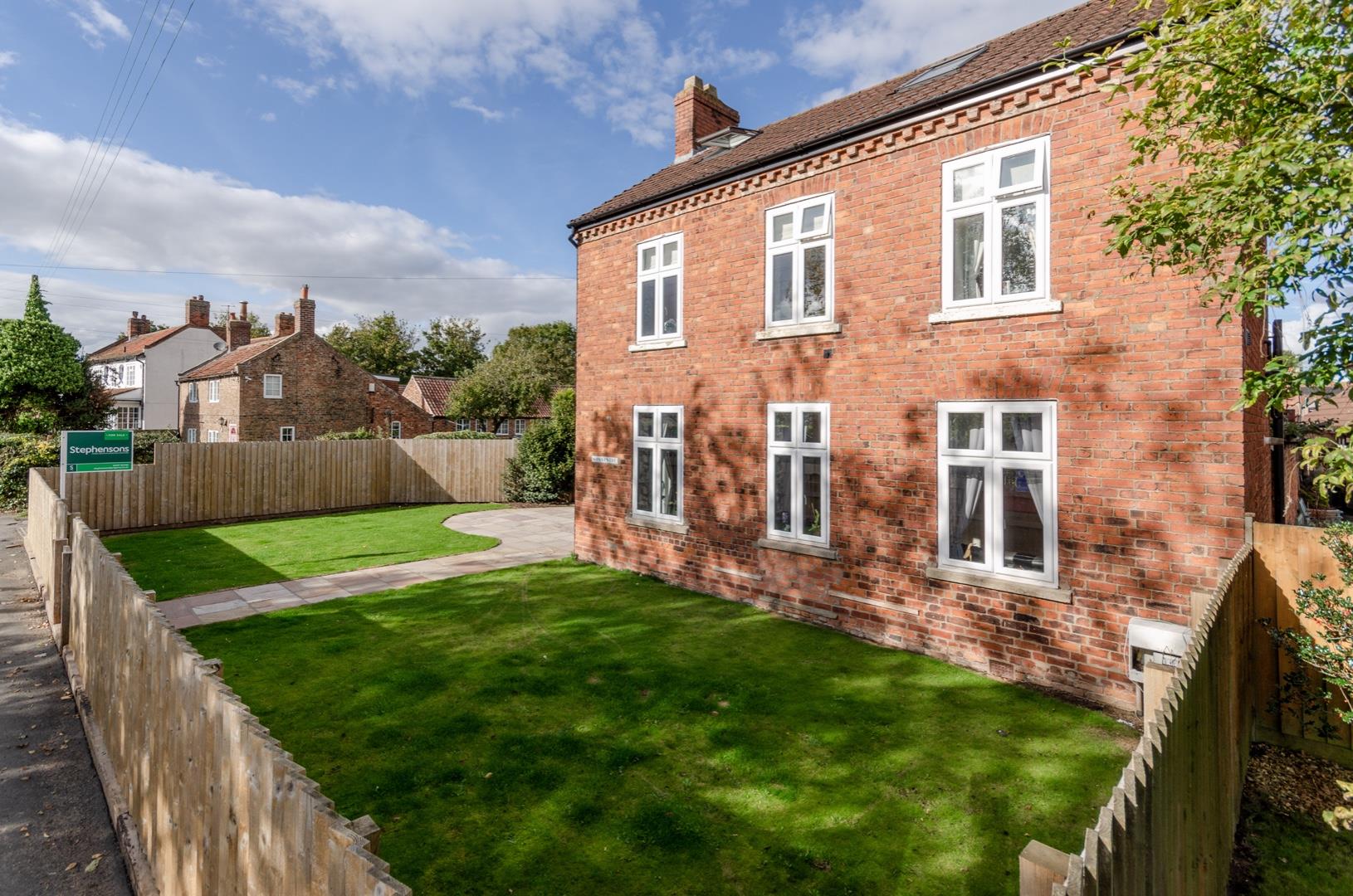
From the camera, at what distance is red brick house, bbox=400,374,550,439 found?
41.0m

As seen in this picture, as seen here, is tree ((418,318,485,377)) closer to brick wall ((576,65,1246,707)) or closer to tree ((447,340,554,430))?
tree ((447,340,554,430))

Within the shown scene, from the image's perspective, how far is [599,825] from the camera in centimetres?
445

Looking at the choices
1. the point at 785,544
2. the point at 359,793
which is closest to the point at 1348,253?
the point at 785,544

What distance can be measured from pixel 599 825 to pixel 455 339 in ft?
215

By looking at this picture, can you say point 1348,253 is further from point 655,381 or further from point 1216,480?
point 655,381

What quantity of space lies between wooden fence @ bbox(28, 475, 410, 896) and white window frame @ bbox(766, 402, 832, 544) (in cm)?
671

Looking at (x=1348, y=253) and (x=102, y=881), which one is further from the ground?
(x=1348, y=253)

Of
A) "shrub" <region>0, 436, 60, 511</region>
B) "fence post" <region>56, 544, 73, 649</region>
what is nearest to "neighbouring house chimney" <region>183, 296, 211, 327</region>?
"shrub" <region>0, 436, 60, 511</region>

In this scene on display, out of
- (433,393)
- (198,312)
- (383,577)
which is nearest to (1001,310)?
(383,577)

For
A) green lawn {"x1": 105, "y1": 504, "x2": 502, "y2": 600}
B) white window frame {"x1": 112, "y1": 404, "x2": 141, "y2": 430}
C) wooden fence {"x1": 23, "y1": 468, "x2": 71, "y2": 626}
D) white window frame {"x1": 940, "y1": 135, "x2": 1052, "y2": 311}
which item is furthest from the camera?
white window frame {"x1": 112, "y1": 404, "x2": 141, "y2": 430}

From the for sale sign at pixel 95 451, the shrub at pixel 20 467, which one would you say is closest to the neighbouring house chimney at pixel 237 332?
the shrub at pixel 20 467

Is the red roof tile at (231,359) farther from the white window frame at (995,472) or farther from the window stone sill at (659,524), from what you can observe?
the white window frame at (995,472)

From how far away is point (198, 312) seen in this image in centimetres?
4169

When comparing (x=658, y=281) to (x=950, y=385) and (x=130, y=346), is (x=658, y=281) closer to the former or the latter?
(x=950, y=385)
